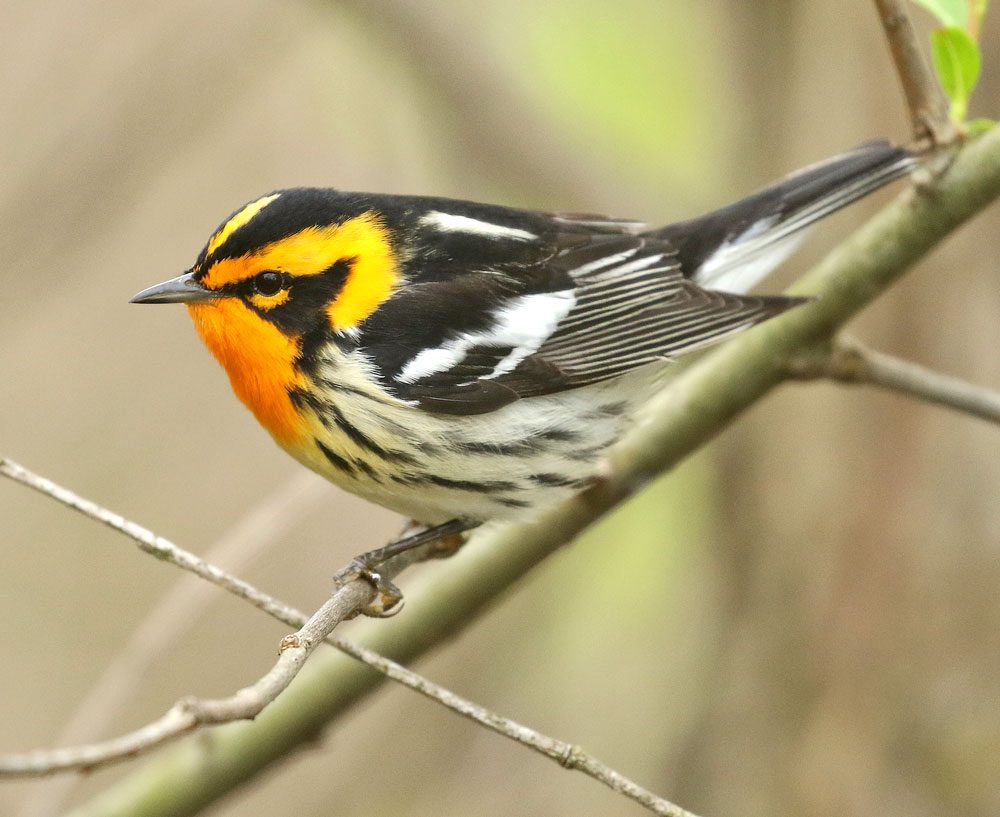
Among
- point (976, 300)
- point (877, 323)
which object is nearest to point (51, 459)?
point (877, 323)

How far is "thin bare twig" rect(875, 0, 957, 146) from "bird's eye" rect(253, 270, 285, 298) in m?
1.72

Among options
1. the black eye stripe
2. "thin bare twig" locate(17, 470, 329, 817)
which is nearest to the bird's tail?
the black eye stripe

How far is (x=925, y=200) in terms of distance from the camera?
3.04 meters

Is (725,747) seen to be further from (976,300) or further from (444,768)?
(976,300)

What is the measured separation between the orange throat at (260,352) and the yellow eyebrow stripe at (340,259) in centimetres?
9

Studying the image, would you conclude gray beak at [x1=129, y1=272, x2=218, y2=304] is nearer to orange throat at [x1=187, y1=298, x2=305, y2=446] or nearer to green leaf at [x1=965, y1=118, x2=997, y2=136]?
orange throat at [x1=187, y1=298, x2=305, y2=446]

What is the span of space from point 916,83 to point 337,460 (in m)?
1.82

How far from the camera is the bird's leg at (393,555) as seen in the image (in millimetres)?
2945

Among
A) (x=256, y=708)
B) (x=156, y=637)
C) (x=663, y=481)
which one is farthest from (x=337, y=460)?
(x=663, y=481)

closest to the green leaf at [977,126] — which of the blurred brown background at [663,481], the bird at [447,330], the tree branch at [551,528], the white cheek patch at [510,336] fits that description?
the tree branch at [551,528]

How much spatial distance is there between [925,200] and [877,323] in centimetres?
181

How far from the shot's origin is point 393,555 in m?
3.23

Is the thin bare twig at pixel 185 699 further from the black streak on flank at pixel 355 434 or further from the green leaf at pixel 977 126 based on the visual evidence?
the green leaf at pixel 977 126

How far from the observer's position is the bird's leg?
295 centimetres
